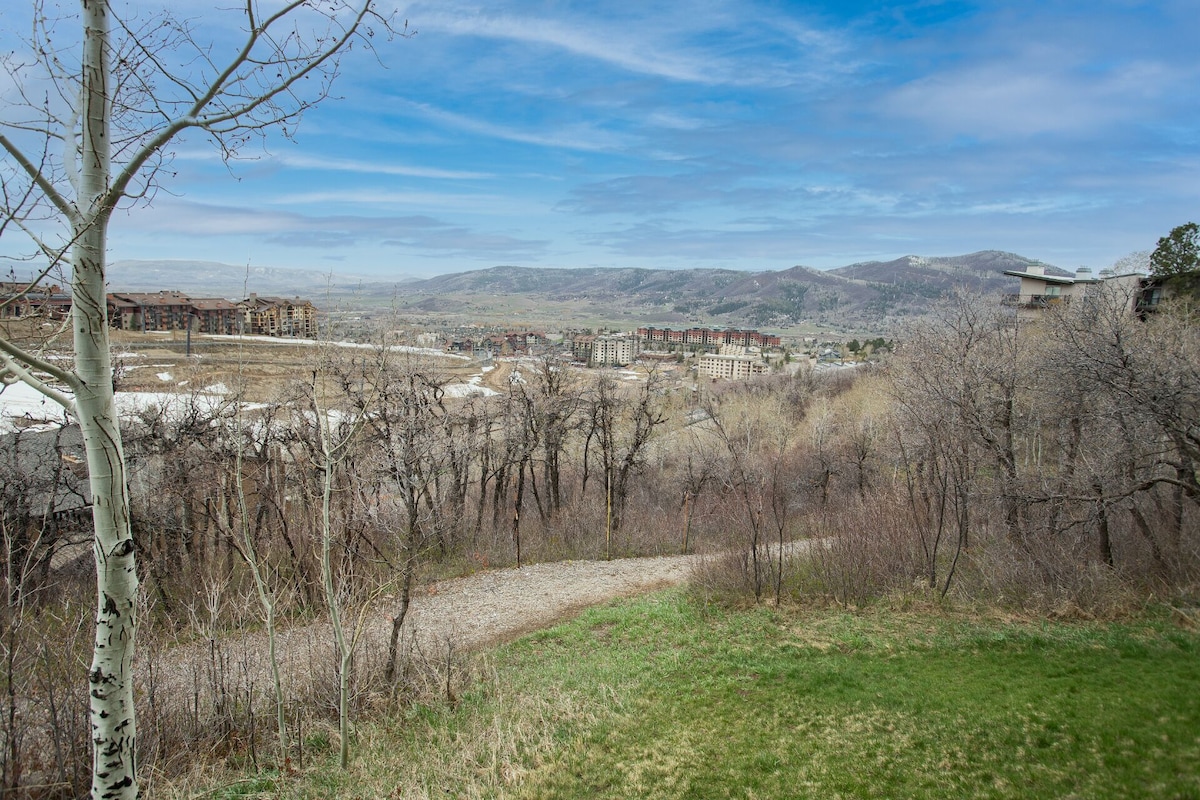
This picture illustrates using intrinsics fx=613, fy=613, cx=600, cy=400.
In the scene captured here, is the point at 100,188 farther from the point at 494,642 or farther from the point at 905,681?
the point at 494,642

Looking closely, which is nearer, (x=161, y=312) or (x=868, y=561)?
(x=868, y=561)

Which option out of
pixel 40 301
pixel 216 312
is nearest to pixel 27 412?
pixel 40 301

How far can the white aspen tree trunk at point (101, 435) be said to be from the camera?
129 inches

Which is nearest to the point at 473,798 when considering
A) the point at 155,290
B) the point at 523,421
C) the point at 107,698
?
the point at 107,698

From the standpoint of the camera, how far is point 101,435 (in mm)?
3393

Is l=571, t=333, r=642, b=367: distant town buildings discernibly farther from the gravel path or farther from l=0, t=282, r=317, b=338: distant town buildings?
l=0, t=282, r=317, b=338: distant town buildings

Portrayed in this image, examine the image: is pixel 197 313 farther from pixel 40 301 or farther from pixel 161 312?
pixel 40 301

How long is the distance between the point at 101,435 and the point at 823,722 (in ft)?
A: 26.5

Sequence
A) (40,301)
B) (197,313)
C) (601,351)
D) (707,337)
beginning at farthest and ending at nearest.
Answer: (707,337) → (601,351) → (197,313) → (40,301)

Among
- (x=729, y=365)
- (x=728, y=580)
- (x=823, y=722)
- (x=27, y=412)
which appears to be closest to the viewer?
(x=823, y=722)

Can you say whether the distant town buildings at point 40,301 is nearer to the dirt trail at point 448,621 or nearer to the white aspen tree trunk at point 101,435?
the white aspen tree trunk at point 101,435

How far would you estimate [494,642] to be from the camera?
12.6 meters

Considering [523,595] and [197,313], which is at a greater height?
[197,313]

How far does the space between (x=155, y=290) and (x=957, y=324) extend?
4246 cm
